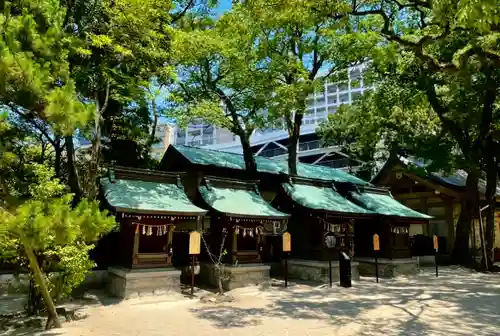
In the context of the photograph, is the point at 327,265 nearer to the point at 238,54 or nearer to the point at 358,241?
the point at 358,241

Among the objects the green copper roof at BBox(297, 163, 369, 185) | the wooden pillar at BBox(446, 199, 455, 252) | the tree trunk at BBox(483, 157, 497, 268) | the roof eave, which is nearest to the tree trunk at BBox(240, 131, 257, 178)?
the green copper roof at BBox(297, 163, 369, 185)

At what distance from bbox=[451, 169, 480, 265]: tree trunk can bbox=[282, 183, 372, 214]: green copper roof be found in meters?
7.31

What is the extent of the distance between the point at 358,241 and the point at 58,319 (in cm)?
1511

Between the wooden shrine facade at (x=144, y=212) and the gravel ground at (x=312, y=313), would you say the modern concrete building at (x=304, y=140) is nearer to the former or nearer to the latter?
the wooden shrine facade at (x=144, y=212)

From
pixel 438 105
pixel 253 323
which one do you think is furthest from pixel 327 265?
pixel 438 105

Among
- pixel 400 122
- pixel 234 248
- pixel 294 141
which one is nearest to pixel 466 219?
pixel 400 122

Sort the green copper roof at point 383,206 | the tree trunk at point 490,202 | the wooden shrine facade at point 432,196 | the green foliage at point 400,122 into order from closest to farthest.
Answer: the green copper roof at point 383,206, the tree trunk at point 490,202, the green foliage at point 400,122, the wooden shrine facade at point 432,196

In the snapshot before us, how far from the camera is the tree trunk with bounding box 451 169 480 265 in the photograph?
21422 millimetres

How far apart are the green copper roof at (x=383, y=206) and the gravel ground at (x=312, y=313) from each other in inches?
179

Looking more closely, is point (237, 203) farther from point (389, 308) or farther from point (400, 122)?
point (400, 122)

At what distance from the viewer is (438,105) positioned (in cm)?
2017

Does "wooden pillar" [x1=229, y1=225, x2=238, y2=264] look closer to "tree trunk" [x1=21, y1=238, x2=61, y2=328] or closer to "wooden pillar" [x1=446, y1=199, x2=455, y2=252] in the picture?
"tree trunk" [x1=21, y1=238, x2=61, y2=328]

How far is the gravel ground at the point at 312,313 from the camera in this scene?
8.66m

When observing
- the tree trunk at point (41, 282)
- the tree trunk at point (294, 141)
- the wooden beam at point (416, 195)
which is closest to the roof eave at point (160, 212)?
the tree trunk at point (41, 282)
